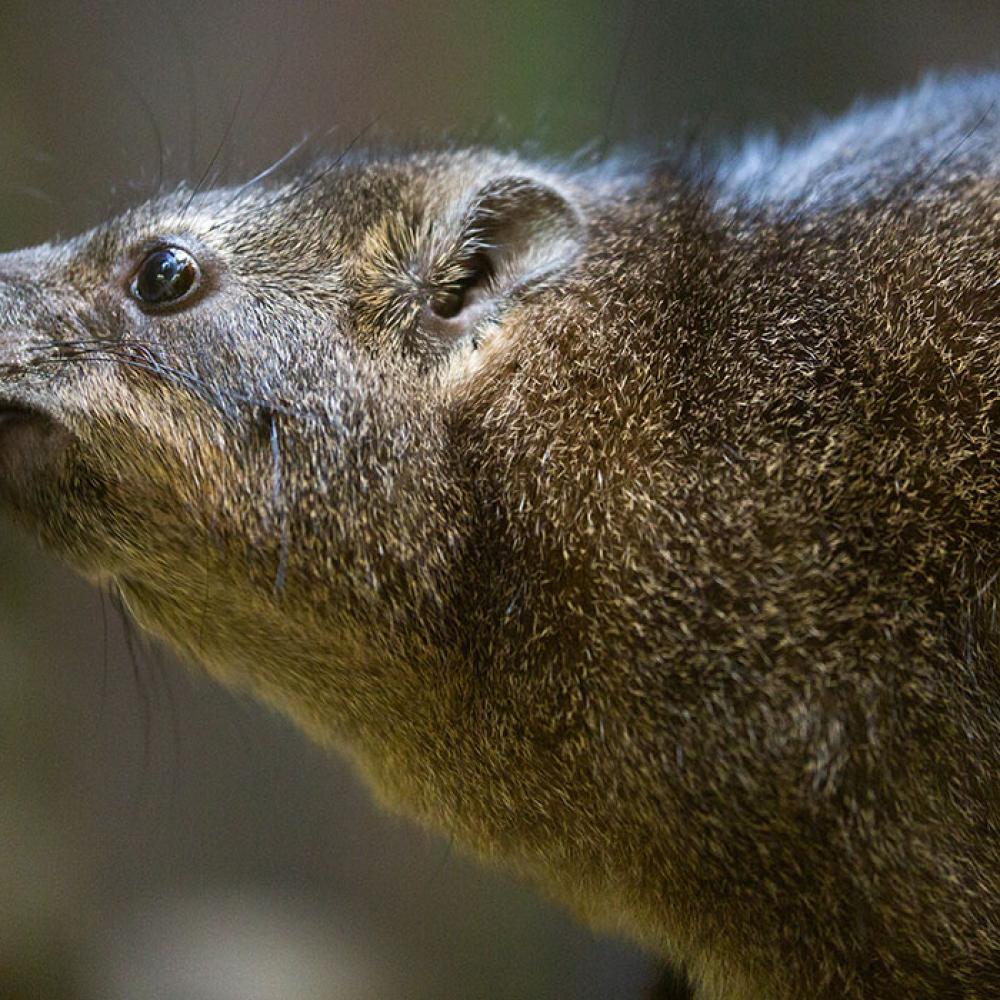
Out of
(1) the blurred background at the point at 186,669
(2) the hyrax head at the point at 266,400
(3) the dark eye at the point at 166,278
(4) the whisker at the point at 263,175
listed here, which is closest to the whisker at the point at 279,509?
(2) the hyrax head at the point at 266,400

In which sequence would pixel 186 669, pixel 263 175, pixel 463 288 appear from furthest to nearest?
1. pixel 186 669
2. pixel 263 175
3. pixel 463 288

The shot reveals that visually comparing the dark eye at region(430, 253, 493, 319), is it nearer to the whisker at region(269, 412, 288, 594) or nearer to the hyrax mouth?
the whisker at region(269, 412, 288, 594)

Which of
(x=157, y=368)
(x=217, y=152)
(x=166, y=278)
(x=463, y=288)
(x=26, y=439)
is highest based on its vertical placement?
(x=217, y=152)

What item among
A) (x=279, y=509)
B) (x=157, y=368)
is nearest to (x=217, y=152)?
(x=157, y=368)

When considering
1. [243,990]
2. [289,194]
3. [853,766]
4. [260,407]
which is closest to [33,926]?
[243,990]

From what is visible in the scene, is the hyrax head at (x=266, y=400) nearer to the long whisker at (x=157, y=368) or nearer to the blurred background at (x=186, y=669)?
the long whisker at (x=157, y=368)

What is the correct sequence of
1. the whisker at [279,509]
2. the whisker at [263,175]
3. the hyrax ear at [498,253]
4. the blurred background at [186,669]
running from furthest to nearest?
the blurred background at [186,669], the whisker at [263,175], the hyrax ear at [498,253], the whisker at [279,509]

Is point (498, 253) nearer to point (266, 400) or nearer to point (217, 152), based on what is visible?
point (266, 400)
